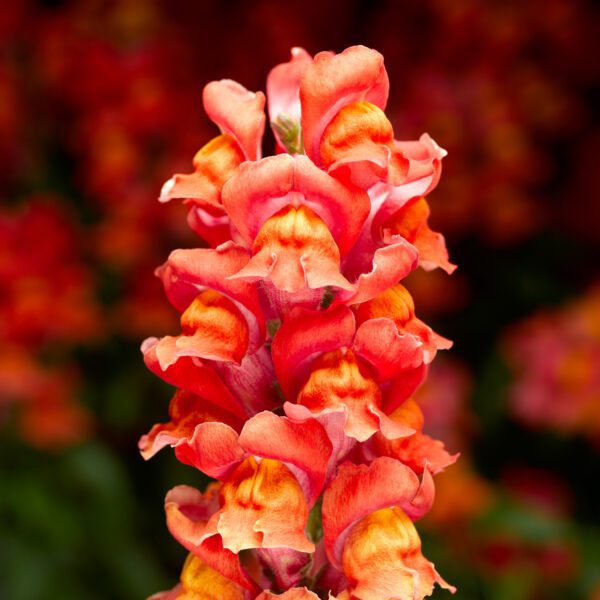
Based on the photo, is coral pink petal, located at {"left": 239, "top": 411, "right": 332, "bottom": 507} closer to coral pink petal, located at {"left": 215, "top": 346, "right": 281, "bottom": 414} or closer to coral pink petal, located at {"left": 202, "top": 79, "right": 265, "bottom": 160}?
coral pink petal, located at {"left": 215, "top": 346, "right": 281, "bottom": 414}

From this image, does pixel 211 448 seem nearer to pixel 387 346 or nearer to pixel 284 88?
pixel 387 346

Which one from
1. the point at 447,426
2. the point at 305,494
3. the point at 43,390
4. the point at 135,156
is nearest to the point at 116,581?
the point at 43,390

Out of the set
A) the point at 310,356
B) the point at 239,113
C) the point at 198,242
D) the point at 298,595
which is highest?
the point at 239,113

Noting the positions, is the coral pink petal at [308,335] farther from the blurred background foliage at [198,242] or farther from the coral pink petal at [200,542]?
the blurred background foliage at [198,242]

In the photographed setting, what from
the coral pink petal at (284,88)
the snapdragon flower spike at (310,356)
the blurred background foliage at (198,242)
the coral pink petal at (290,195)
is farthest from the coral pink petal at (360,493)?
the blurred background foliage at (198,242)

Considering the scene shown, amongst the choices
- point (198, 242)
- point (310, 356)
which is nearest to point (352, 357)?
point (310, 356)

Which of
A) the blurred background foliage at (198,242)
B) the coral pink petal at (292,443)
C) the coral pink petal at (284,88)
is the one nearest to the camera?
the coral pink petal at (292,443)
